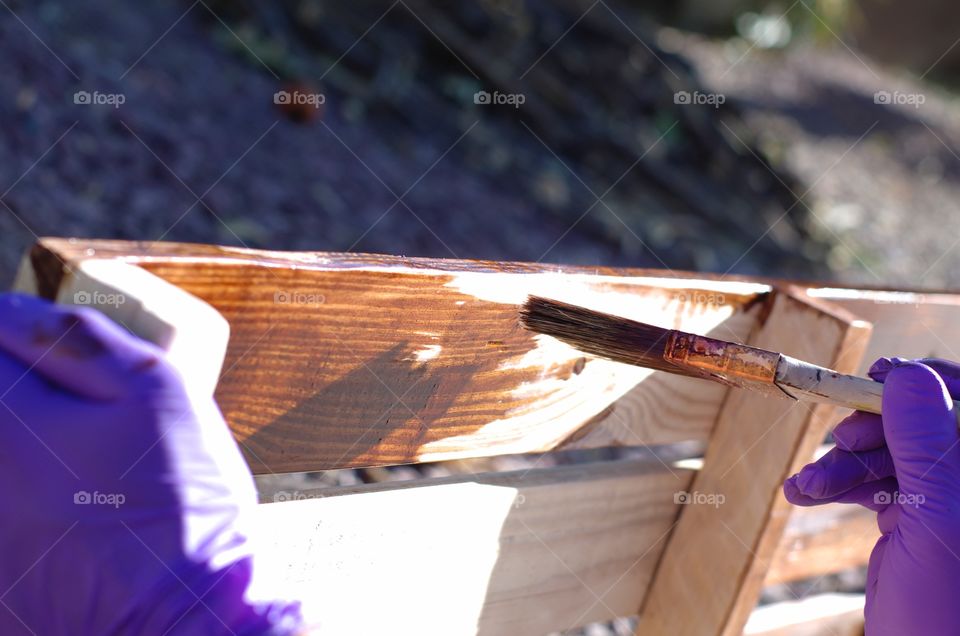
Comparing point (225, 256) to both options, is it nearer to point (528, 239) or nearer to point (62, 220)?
point (62, 220)

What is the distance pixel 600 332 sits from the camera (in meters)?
1.35

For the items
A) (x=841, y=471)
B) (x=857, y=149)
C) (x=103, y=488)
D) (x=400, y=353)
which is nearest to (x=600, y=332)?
(x=400, y=353)

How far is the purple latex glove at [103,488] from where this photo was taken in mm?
821

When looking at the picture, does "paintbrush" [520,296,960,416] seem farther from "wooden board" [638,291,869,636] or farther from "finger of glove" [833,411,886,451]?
"wooden board" [638,291,869,636]

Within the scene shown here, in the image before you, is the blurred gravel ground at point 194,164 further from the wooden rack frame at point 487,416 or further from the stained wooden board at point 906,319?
the stained wooden board at point 906,319

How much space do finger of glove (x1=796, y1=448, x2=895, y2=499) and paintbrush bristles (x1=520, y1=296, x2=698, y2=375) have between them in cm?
26

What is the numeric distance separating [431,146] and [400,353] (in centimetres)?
511

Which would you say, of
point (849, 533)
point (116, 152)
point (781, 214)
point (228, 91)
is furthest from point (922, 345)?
point (781, 214)

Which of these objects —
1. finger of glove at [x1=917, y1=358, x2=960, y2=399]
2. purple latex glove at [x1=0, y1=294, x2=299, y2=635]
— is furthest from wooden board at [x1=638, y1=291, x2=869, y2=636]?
purple latex glove at [x1=0, y1=294, x2=299, y2=635]

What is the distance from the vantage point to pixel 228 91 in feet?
18.1

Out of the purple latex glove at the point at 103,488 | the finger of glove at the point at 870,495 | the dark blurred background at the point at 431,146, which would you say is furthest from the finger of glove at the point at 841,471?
the dark blurred background at the point at 431,146

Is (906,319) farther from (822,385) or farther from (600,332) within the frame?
(600,332)

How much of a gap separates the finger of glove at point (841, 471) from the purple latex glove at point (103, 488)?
0.91 metres

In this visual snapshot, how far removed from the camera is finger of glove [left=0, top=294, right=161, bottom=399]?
81 centimetres
